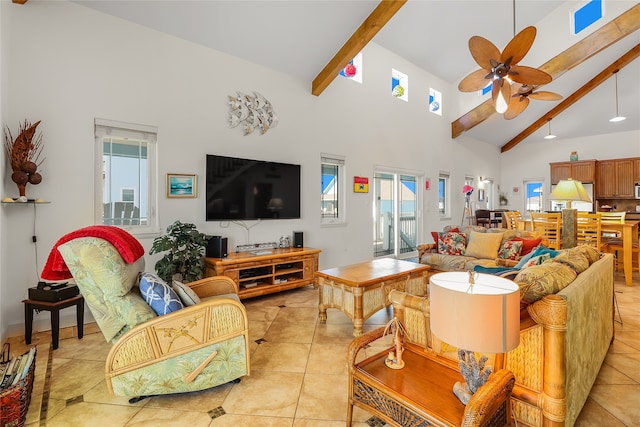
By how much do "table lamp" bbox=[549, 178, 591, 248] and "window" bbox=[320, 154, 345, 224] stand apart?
307 cm

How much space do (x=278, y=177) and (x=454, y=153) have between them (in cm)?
552

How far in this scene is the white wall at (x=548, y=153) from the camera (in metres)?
7.89

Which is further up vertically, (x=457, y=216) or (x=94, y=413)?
(x=457, y=216)

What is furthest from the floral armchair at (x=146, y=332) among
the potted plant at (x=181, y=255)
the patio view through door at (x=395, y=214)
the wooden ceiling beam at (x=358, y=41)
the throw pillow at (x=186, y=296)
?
the patio view through door at (x=395, y=214)

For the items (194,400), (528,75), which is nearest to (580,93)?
(528,75)

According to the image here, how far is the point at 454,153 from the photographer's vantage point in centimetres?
794

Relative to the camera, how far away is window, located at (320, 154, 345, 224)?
5.26 meters

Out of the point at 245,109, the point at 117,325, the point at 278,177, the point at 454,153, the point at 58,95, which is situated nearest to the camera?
the point at 117,325

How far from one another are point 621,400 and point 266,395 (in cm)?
221

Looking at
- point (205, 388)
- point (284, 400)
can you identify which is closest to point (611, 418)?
point (284, 400)

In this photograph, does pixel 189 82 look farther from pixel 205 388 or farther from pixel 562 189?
pixel 562 189

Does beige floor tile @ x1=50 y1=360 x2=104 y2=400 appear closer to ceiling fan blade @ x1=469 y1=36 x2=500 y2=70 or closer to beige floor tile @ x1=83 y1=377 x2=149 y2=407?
beige floor tile @ x1=83 y1=377 x2=149 y2=407

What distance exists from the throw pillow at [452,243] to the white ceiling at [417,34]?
3.25m

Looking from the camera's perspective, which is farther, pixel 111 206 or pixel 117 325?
pixel 111 206
